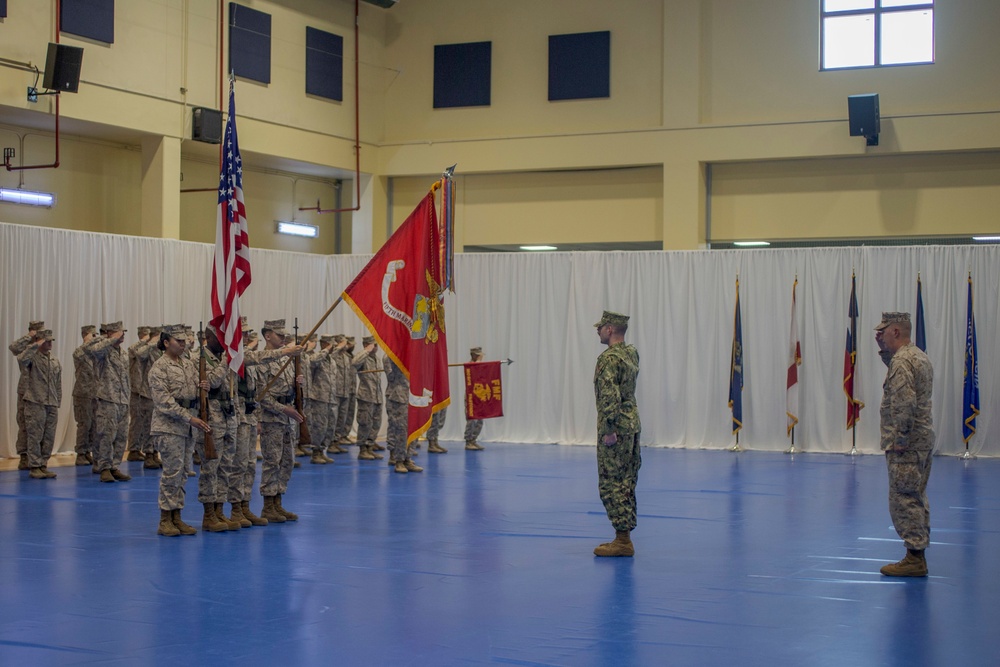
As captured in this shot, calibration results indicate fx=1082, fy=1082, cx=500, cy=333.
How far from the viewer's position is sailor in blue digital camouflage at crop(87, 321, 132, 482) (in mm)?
12109

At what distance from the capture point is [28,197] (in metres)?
15.4

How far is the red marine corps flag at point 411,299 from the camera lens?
8602 millimetres

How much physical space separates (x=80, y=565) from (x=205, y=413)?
1466 mm

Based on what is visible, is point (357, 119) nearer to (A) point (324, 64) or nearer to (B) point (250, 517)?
(A) point (324, 64)

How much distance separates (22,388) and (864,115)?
12.5 metres

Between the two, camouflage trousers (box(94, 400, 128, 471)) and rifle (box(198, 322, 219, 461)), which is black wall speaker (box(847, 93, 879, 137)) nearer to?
camouflage trousers (box(94, 400, 128, 471))

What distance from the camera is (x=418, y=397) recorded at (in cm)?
846

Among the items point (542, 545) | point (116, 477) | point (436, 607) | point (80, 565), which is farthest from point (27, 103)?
point (436, 607)

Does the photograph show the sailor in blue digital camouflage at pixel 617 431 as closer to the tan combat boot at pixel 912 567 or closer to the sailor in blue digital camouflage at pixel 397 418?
the tan combat boot at pixel 912 567

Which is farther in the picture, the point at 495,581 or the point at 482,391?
the point at 482,391

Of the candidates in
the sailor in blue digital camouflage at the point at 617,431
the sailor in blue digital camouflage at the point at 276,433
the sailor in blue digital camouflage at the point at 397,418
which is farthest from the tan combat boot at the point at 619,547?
the sailor in blue digital camouflage at the point at 397,418

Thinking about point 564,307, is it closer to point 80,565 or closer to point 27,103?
point 27,103

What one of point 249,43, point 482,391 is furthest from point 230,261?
point 249,43

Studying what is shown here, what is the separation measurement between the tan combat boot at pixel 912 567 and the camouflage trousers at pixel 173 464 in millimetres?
5318
